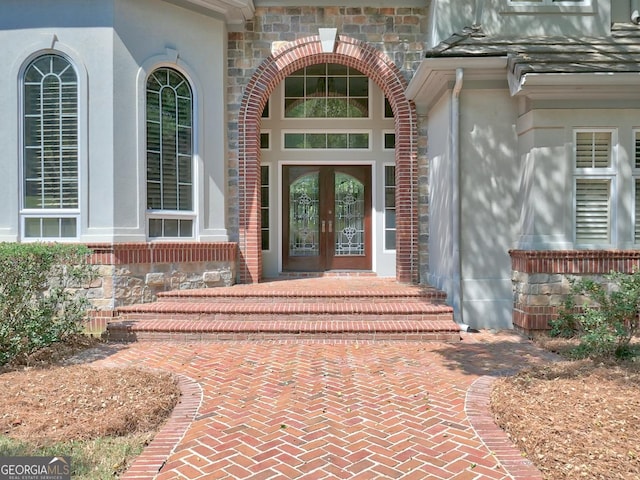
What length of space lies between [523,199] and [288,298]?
161 inches

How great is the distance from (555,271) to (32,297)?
7283 millimetres

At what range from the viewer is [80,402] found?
14.4ft

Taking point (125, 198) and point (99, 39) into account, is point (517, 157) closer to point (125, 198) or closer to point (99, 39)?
point (125, 198)

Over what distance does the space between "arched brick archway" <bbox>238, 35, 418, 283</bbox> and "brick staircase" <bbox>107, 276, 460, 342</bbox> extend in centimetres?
126

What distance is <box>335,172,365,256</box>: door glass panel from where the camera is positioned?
11.2 m

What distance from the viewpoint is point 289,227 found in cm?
1123

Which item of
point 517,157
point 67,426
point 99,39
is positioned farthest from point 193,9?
point 67,426

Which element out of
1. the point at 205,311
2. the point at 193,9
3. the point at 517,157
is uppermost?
the point at 193,9

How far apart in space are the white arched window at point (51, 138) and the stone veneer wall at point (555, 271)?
7.25m

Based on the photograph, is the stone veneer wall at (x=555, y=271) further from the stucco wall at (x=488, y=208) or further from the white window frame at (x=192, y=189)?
the white window frame at (x=192, y=189)

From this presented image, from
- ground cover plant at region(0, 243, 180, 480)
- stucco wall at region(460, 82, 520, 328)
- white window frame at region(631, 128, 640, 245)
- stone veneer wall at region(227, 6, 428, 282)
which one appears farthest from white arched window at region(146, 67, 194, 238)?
white window frame at region(631, 128, 640, 245)

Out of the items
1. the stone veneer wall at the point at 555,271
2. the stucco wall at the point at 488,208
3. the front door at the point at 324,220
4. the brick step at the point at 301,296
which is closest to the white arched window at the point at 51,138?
the brick step at the point at 301,296

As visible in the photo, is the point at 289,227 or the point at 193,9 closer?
the point at 193,9

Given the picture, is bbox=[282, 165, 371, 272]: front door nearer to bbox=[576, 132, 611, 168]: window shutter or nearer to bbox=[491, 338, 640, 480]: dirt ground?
bbox=[576, 132, 611, 168]: window shutter
